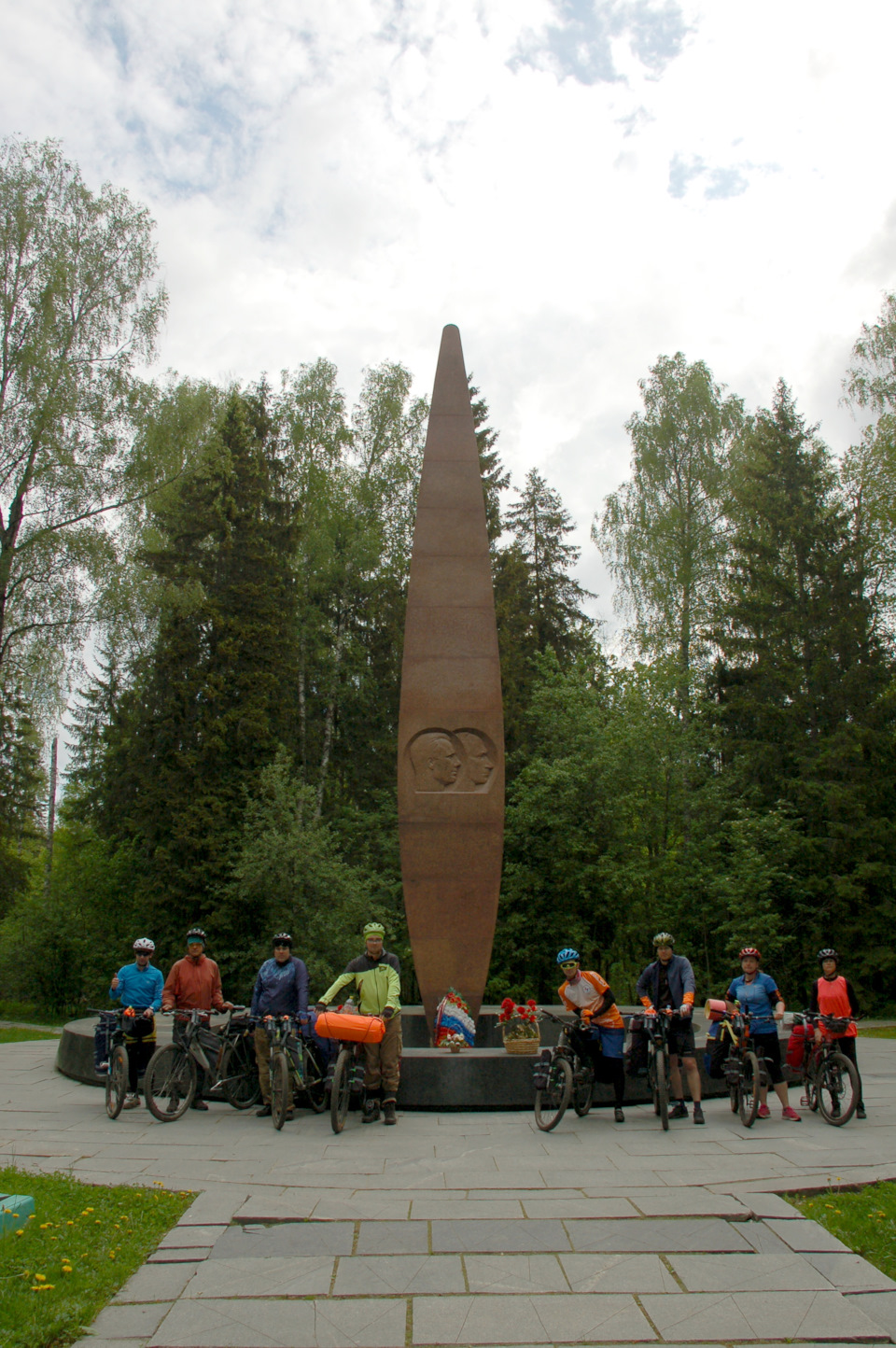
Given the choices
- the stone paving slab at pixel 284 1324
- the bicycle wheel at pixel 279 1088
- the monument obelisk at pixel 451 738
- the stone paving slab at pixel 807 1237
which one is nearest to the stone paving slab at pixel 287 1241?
the stone paving slab at pixel 284 1324

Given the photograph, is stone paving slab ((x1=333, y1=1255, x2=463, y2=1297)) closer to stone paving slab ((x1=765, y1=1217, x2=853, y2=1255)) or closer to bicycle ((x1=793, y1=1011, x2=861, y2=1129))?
stone paving slab ((x1=765, y1=1217, x2=853, y2=1255))

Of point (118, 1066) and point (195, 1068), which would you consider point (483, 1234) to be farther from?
point (118, 1066)

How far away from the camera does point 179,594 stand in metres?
19.3

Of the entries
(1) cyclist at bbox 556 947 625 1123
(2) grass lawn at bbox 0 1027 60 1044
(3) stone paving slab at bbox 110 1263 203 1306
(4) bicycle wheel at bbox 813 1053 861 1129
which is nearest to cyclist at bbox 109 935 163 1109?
(4) bicycle wheel at bbox 813 1053 861 1129

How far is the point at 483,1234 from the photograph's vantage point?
14.3ft

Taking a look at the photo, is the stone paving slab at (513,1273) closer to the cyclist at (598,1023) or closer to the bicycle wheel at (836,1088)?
the cyclist at (598,1023)

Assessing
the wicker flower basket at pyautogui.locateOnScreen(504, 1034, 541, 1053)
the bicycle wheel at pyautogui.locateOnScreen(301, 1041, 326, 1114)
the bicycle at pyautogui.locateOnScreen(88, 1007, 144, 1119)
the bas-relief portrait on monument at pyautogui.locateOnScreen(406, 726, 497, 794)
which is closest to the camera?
the bicycle at pyautogui.locateOnScreen(88, 1007, 144, 1119)

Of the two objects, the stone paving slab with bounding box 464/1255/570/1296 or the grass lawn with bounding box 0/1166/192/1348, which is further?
the stone paving slab with bounding box 464/1255/570/1296

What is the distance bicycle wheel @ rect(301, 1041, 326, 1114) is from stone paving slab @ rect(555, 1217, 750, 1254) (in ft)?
11.0

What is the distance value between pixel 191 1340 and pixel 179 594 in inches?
670

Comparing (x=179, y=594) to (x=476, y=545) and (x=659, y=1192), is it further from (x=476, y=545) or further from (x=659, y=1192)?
(x=659, y=1192)

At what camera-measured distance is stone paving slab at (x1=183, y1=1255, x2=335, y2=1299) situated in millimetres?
3730

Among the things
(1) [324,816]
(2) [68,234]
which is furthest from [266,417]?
(1) [324,816]

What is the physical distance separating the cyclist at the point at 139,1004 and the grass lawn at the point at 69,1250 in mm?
2243
